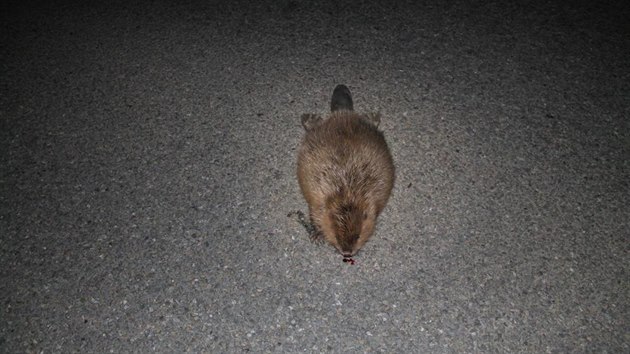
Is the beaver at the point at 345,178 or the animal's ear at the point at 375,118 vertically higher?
the animal's ear at the point at 375,118

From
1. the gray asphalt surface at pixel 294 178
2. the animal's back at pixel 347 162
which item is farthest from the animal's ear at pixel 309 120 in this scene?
the animal's back at pixel 347 162

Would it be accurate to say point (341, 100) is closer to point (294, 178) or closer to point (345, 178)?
point (294, 178)

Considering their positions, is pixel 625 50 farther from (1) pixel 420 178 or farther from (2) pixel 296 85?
(2) pixel 296 85

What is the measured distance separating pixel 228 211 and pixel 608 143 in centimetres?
342

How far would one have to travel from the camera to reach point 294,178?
11.6ft

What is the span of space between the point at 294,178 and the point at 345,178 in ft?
2.20

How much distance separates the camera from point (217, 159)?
3.65 meters

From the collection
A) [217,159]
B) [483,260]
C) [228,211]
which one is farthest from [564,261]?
[217,159]

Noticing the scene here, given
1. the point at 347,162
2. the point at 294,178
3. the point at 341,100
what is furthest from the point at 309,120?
the point at 347,162

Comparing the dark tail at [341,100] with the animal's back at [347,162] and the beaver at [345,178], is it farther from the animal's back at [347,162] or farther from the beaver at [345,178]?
the animal's back at [347,162]

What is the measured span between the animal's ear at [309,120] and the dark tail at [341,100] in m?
0.17

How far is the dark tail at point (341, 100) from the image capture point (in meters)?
3.67

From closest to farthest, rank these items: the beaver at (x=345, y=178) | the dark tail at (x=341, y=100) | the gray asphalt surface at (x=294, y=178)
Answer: the beaver at (x=345, y=178) < the gray asphalt surface at (x=294, y=178) < the dark tail at (x=341, y=100)

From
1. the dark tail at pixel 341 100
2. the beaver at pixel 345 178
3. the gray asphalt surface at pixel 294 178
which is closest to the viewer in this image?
the beaver at pixel 345 178
